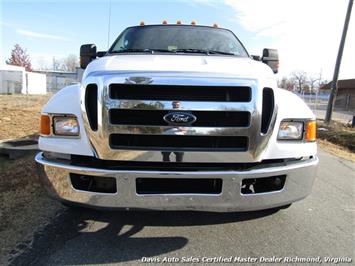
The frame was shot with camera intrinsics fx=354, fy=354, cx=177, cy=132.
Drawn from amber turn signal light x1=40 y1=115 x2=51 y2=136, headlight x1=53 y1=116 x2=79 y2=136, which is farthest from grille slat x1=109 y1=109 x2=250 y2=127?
amber turn signal light x1=40 y1=115 x2=51 y2=136

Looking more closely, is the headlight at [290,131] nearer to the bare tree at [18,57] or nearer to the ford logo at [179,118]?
the ford logo at [179,118]

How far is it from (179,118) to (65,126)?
959 mm

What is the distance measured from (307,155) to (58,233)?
7.92 ft

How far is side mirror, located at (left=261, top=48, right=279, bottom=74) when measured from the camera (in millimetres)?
4777

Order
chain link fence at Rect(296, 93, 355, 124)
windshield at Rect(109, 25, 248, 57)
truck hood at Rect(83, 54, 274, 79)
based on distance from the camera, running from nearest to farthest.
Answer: truck hood at Rect(83, 54, 274, 79) < windshield at Rect(109, 25, 248, 57) < chain link fence at Rect(296, 93, 355, 124)

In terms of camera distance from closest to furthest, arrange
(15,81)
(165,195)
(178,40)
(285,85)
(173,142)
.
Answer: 1. (165,195)
2. (173,142)
3. (178,40)
4. (285,85)
5. (15,81)

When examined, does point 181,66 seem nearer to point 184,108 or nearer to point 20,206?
point 184,108

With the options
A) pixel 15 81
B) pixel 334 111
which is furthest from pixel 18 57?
pixel 334 111

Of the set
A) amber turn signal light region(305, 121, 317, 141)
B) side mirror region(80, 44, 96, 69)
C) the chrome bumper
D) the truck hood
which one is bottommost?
the chrome bumper

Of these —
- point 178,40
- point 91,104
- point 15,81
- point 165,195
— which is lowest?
point 15,81

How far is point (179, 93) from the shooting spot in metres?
2.83

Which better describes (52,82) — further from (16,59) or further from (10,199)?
(10,199)

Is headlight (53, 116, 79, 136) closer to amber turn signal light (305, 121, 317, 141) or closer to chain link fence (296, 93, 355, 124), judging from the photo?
amber turn signal light (305, 121, 317, 141)

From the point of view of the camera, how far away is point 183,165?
2848mm
